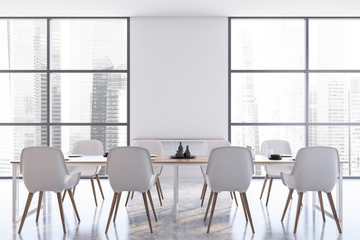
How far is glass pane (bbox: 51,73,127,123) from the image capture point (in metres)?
6.25

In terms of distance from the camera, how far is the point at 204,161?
3535 mm

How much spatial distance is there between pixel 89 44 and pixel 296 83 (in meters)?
4.03

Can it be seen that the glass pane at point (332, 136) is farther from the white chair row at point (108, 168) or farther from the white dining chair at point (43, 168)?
the white dining chair at point (43, 168)

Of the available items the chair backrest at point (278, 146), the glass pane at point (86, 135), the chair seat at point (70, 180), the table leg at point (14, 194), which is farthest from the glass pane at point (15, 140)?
the chair backrest at point (278, 146)

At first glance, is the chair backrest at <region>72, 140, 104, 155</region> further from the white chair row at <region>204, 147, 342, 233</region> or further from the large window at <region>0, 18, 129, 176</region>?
the white chair row at <region>204, 147, 342, 233</region>

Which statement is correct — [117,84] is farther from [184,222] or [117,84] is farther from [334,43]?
[334,43]

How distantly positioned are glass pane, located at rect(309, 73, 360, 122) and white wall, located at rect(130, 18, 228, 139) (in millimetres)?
1713

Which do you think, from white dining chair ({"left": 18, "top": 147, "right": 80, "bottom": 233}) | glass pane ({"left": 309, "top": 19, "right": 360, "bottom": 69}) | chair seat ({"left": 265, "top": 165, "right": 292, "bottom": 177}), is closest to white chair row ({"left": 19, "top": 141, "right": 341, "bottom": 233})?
white dining chair ({"left": 18, "top": 147, "right": 80, "bottom": 233})

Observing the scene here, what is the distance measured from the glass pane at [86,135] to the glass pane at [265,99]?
2202mm

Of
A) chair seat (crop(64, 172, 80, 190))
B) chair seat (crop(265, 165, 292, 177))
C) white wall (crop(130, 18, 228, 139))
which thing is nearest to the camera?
chair seat (crop(64, 172, 80, 190))

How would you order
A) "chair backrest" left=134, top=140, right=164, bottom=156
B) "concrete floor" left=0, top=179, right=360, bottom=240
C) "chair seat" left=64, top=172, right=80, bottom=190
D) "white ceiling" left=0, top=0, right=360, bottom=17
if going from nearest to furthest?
1. "concrete floor" left=0, top=179, right=360, bottom=240
2. "chair seat" left=64, top=172, right=80, bottom=190
3. "chair backrest" left=134, top=140, right=164, bottom=156
4. "white ceiling" left=0, top=0, right=360, bottom=17

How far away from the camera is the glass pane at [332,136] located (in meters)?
6.25

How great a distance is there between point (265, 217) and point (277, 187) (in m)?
1.84

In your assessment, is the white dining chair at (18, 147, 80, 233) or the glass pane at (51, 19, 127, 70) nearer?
the white dining chair at (18, 147, 80, 233)
